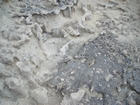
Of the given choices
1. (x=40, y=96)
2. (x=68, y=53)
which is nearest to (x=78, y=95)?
(x=40, y=96)

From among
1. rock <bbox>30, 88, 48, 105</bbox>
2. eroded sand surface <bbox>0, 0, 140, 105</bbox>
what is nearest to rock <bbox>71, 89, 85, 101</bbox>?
eroded sand surface <bbox>0, 0, 140, 105</bbox>

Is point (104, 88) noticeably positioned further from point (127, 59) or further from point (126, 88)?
point (127, 59)

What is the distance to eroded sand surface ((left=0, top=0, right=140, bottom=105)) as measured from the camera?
179 cm

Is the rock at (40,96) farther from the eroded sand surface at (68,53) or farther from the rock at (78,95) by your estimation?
the rock at (78,95)

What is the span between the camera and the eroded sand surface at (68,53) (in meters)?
1.79

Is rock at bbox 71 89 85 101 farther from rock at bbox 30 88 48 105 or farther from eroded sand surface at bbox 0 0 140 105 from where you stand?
rock at bbox 30 88 48 105

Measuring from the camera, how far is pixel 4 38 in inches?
89.4

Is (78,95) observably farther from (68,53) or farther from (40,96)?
(68,53)

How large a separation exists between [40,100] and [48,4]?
164cm

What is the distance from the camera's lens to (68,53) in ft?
7.38

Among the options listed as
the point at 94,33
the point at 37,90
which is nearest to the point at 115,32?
the point at 94,33

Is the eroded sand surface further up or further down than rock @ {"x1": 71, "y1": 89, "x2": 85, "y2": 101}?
further up

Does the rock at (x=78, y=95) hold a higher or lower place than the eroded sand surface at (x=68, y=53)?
lower

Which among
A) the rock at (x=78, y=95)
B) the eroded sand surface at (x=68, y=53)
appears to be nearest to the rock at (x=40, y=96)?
the eroded sand surface at (x=68, y=53)
